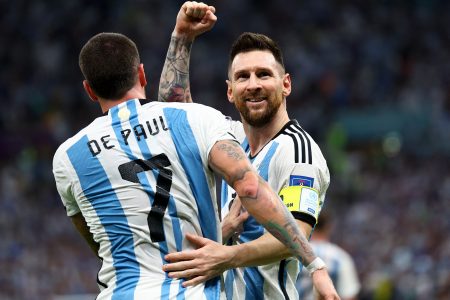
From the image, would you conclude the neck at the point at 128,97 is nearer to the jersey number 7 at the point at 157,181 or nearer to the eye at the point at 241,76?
the jersey number 7 at the point at 157,181

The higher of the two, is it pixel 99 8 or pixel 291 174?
pixel 99 8

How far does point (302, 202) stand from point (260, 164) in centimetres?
43

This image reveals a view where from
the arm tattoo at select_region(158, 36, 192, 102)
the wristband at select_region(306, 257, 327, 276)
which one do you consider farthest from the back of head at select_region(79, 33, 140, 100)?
the wristband at select_region(306, 257, 327, 276)

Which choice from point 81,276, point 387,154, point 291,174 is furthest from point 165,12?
point 291,174

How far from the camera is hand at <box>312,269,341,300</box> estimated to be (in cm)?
402

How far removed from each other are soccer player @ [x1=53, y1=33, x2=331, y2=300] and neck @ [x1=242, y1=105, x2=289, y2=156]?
0.83m

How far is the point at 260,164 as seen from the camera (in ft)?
16.5

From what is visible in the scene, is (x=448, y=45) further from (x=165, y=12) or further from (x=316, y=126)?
(x=165, y=12)

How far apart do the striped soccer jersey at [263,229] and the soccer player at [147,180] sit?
1.85 feet

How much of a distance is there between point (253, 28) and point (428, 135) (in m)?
5.73

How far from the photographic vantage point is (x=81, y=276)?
15812 mm

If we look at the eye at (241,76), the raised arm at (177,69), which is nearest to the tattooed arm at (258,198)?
the eye at (241,76)

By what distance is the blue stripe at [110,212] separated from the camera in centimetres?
427

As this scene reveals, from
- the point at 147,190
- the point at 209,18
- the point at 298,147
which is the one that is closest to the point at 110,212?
the point at 147,190
